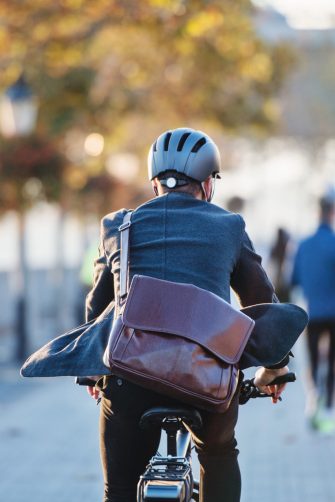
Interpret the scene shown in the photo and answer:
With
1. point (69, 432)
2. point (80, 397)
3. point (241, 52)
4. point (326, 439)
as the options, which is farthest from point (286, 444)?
point (241, 52)

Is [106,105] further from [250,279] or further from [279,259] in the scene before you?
[250,279]

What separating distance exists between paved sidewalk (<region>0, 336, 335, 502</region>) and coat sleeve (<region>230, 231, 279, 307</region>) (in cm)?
351

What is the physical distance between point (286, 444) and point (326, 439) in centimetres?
47

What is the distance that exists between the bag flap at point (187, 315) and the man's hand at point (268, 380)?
20.9 inches

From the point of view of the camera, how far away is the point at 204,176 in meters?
4.58

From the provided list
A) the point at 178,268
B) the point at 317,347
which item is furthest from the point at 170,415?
the point at 317,347

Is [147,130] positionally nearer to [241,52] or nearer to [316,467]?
[241,52]

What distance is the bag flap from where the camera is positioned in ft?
13.5

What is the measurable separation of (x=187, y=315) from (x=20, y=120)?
13.3 meters

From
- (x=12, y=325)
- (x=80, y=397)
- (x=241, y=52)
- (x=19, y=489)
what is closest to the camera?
(x=19, y=489)

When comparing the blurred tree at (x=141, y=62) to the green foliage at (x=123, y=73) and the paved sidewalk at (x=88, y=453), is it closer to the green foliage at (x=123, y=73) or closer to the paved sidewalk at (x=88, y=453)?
the green foliage at (x=123, y=73)

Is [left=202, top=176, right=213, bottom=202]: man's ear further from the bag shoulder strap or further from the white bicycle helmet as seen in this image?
the bag shoulder strap

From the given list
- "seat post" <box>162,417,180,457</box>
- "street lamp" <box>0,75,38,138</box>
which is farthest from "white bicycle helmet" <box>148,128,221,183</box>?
"street lamp" <box>0,75,38,138</box>

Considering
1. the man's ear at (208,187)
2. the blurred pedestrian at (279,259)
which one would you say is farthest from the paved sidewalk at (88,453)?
the man's ear at (208,187)
